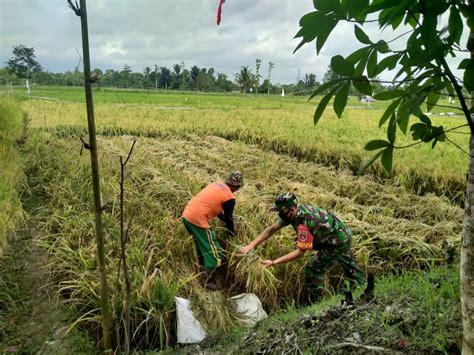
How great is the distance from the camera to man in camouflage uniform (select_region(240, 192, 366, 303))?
302cm

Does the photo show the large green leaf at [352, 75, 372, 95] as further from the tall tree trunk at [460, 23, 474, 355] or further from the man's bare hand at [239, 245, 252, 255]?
the man's bare hand at [239, 245, 252, 255]

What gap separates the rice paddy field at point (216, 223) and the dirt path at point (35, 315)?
0.41 feet

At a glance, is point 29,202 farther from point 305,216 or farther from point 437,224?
point 437,224

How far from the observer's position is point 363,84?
911 millimetres

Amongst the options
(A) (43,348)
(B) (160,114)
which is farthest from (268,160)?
(B) (160,114)

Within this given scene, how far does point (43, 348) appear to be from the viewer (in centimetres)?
250

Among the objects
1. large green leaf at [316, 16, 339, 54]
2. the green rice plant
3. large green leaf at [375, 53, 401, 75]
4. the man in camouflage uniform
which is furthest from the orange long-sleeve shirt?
large green leaf at [316, 16, 339, 54]

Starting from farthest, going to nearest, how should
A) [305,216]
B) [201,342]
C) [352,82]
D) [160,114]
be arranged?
[160,114] → [305,216] → [201,342] → [352,82]

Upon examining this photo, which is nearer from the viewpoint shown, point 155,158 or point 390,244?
point 390,244

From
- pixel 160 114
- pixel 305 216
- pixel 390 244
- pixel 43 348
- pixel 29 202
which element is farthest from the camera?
pixel 160 114

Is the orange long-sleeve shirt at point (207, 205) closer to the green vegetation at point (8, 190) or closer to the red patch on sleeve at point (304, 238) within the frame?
the red patch on sleeve at point (304, 238)

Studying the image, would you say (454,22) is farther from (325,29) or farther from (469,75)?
(325,29)

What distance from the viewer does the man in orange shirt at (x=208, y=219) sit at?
3.50 metres

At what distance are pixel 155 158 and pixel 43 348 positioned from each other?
4.57m
